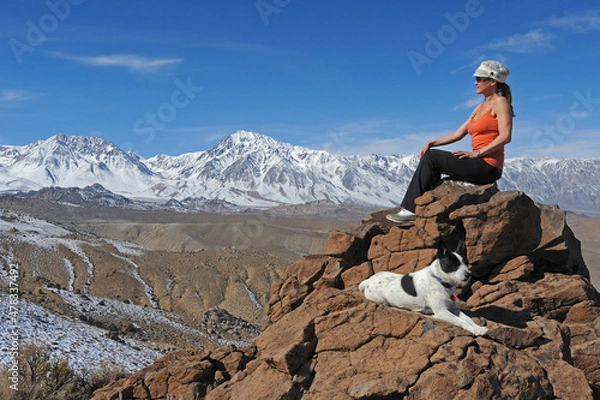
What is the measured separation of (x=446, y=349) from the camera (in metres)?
6.42

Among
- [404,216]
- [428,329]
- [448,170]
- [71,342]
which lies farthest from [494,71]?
[71,342]

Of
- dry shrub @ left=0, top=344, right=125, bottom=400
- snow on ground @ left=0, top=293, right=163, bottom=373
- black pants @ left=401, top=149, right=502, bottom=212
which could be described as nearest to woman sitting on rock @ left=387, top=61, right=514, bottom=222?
black pants @ left=401, top=149, right=502, bottom=212

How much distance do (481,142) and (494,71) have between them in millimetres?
1248

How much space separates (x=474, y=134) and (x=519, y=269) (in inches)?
105

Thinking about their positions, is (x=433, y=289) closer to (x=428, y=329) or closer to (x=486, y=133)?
(x=428, y=329)

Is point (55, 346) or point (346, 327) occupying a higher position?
point (346, 327)

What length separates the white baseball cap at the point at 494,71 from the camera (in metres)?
8.53

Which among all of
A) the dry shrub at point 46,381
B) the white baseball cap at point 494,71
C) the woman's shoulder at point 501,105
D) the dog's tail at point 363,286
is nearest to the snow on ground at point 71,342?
the dry shrub at point 46,381

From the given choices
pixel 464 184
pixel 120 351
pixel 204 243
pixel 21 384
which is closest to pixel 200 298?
pixel 120 351

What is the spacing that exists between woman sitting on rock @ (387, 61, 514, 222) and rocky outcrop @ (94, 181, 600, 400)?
30 centimetres

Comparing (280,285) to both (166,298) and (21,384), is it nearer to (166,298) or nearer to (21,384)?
(21,384)

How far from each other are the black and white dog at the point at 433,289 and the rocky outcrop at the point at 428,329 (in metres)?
0.21

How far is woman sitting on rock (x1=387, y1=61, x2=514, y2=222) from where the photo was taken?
8555mm

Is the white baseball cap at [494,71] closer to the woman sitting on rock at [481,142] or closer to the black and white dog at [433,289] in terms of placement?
the woman sitting on rock at [481,142]
